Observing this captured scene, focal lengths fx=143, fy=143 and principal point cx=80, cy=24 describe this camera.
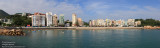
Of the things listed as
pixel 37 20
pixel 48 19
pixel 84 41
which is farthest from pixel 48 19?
pixel 84 41

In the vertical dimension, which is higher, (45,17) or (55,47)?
(45,17)

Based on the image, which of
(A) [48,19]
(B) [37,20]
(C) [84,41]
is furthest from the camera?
(A) [48,19]

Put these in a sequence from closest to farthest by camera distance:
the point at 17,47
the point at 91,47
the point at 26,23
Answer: the point at 17,47 < the point at 91,47 < the point at 26,23

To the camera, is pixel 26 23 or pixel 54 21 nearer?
pixel 26 23

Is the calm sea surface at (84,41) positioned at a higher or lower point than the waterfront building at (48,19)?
lower

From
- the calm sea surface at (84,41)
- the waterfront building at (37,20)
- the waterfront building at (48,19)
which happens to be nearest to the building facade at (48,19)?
the waterfront building at (48,19)

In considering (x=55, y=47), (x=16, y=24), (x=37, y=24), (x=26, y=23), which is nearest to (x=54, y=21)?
(x=37, y=24)

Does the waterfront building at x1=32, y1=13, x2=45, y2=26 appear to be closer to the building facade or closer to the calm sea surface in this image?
the building facade

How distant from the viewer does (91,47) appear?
101 ft

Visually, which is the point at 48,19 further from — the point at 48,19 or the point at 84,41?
the point at 84,41

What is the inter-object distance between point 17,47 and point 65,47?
9.66 m

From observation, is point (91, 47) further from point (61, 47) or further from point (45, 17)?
point (45, 17)

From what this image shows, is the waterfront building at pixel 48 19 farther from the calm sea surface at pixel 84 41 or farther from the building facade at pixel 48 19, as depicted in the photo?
the calm sea surface at pixel 84 41

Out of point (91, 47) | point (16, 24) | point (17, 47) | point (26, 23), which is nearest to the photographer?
point (17, 47)
